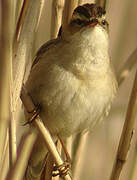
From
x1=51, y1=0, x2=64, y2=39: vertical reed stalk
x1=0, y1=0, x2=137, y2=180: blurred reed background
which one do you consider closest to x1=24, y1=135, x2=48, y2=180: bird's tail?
x1=0, y1=0, x2=137, y2=180: blurred reed background

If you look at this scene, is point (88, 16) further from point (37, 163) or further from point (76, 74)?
point (37, 163)

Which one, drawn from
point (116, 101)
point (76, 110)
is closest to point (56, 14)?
point (76, 110)

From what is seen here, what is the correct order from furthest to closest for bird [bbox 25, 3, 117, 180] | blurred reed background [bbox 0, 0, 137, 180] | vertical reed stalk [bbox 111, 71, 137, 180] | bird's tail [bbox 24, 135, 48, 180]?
blurred reed background [bbox 0, 0, 137, 180] < bird's tail [bbox 24, 135, 48, 180] < bird [bbox 25, 3, 117, 180] < vertical reed stalk [bbox 111, 71, 137, 180]

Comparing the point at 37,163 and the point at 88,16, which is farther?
the point at 37,163

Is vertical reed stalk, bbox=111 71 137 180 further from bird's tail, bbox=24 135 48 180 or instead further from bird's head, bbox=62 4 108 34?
bird's tail, bbox=24 135 48 180

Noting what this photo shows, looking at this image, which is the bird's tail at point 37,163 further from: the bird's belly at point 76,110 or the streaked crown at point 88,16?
the streaked crown at point 88,16

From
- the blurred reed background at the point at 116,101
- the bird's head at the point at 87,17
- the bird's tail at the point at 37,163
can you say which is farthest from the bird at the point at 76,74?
the blurred reed background at the point at 116,101

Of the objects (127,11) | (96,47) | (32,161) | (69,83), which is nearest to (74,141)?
(32,161)

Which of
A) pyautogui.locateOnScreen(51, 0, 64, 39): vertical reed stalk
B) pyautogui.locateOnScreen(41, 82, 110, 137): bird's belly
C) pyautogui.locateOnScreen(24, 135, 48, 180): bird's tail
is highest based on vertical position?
pyautogui.locateOnScreen(51, 0, 64, 39): vertical reed stalk
